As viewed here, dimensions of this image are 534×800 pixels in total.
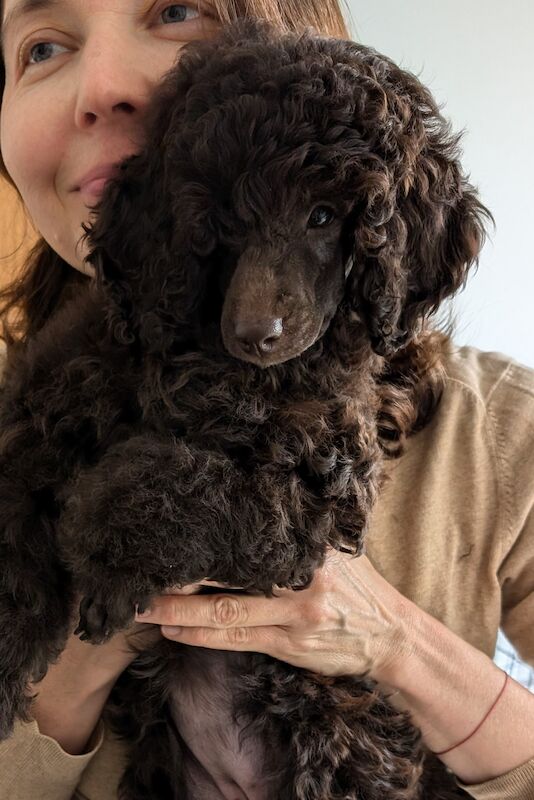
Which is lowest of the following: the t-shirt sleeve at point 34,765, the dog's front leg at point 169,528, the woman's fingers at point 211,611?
the t-shirt sleeve at point 34,765

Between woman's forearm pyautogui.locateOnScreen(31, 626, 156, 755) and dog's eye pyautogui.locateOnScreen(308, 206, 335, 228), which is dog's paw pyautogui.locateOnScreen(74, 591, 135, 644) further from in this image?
dog's eye pyautogui.locateOnScreen(308, 206, 335, 228)

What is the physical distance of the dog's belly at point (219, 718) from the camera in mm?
1352

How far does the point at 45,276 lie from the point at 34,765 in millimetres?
1163

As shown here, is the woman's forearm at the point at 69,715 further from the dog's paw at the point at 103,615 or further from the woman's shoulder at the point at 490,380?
the woman's shoulder at the point at 490,380

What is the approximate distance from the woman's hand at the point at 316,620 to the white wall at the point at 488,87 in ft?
6.13

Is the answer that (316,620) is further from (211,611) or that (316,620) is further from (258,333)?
(258,333)

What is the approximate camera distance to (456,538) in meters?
1.63

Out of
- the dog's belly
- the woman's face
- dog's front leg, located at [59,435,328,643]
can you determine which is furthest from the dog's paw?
the woman's face

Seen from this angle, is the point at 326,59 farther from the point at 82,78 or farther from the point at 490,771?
the point at 490,771

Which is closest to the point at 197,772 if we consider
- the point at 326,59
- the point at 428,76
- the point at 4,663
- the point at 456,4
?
the point at 4,663

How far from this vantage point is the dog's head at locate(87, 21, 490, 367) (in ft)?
3.75

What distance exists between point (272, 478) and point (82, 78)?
0.93 metres

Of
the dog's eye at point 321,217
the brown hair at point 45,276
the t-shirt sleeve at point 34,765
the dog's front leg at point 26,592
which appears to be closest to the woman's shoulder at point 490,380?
the dog's eye at point 321,217

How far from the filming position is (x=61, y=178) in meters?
1.75
